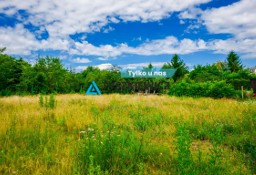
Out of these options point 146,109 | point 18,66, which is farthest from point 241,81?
point 18,66

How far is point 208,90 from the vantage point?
656 inches

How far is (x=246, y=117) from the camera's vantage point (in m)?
7.02

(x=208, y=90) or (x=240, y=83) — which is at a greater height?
(x=240, y=83)

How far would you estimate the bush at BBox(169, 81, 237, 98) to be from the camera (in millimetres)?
16625

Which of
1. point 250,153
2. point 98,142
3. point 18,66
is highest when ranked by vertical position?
point 18,66

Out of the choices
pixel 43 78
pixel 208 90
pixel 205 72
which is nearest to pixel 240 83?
pixel 205 72

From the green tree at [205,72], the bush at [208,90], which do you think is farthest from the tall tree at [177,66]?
the bush at [208,90]

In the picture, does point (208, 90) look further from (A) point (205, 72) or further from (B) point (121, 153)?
(A) point (205, 72)

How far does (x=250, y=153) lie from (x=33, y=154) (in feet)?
12.7

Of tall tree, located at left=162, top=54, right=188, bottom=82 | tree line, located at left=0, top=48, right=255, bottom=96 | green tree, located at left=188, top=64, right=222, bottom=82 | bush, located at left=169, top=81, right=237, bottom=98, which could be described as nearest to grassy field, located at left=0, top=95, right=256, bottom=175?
bush, located at left=169, top=81, right=237, bottom=98

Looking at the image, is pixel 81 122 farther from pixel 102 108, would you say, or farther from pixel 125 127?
pixel 102 108

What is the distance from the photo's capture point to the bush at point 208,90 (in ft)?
54.5

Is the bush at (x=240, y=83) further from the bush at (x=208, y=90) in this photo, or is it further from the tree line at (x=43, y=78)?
the bush at (x=208, y=90)

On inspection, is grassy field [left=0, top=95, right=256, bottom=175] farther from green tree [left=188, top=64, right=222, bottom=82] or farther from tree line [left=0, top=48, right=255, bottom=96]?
green tree [left=188, top=64, right=222, bottom=82]
